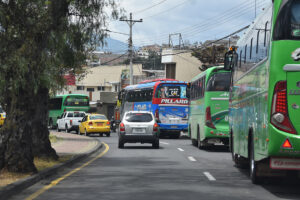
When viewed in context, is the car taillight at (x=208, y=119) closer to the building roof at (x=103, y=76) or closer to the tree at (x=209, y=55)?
Result: the tree at (x=209, y=55)

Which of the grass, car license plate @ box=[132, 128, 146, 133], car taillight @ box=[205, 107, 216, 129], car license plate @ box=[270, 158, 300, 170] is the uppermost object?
car taillight @ box=[205, 107, 216, 129]

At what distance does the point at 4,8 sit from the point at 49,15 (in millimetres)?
1450

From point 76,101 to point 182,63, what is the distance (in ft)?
42.6

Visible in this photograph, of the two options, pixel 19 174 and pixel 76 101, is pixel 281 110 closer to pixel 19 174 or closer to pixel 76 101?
pixel 19 174

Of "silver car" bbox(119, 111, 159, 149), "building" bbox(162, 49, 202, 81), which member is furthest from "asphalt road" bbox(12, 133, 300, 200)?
"building" bbox(162, 49, 202, 81)

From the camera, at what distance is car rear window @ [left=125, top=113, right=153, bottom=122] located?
27231mm

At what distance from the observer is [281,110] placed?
10.1m

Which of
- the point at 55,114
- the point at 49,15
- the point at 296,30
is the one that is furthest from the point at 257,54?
the point at 55,114

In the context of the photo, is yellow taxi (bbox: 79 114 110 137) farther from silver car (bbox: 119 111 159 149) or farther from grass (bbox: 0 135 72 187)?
grass (bbox: 0 135 72 187)

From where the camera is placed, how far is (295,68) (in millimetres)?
10047

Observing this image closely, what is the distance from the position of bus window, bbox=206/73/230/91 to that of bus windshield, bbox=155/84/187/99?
15.1 metres

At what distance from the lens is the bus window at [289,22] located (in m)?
10.1

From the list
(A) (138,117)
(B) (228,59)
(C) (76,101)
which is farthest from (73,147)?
(C) (76,101)

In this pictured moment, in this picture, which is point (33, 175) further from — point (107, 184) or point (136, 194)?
point (136, 194)
